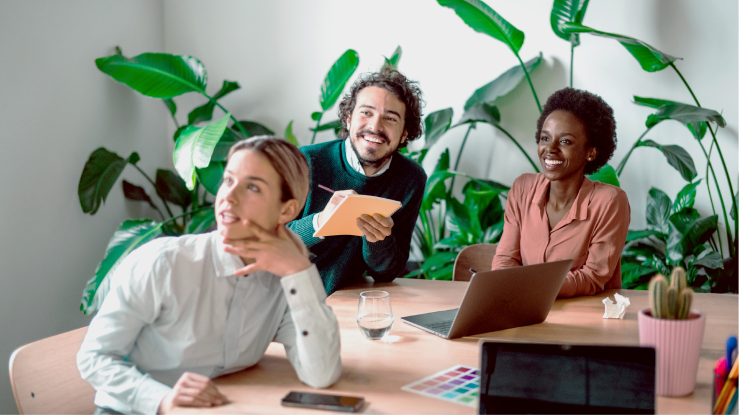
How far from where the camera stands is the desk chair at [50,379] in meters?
1.30

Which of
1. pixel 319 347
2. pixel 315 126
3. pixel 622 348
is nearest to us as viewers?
pixel 622 348

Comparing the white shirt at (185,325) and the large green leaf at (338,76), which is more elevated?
the large green leaf at (338,76)

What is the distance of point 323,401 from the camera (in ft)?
3.63

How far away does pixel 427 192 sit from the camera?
10.2 feet

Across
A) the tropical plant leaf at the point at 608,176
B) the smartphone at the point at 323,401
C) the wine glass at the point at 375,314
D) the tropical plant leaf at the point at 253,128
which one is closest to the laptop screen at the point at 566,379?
the smartphone at the point at 323,401

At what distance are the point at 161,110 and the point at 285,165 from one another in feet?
9.22

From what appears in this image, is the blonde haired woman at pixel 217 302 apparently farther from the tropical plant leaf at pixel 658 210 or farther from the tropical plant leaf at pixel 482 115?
the tropical plant leaf at pixel 658 210

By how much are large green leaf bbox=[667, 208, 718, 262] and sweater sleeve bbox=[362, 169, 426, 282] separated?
1399mm

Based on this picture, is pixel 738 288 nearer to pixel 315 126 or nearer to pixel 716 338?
pixel 716 338

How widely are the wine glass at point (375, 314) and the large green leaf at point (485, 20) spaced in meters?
2.02

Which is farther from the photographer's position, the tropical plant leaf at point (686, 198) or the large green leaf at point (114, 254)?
the tropical plant leaf at point (686, 198)

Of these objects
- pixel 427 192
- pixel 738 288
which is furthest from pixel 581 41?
pixel 738 288

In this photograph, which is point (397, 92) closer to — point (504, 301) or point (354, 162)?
point (354, 162)

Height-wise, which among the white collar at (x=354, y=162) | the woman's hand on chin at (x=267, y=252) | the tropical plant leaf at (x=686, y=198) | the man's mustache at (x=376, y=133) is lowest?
the tropical plant leaf at (x=686, y=198)
